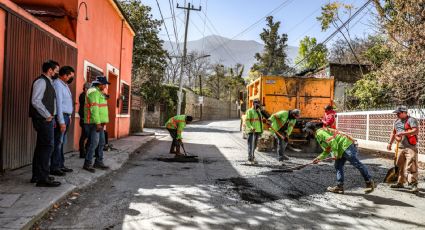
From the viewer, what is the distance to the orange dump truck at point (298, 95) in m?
13.6

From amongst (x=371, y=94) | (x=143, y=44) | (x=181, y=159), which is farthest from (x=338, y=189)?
(x=143, y=44)

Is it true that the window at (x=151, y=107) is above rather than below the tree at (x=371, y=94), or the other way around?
below

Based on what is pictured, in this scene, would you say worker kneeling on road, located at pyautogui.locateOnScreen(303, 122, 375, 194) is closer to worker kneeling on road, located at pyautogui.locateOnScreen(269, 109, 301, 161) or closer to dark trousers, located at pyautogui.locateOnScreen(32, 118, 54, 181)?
worker kneeling on road, located at pyautogui.locateOnScreen(269, 109, 301, 161)

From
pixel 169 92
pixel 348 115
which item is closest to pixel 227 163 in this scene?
pixel 348 115

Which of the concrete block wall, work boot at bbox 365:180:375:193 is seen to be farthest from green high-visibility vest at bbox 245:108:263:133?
the concrete block wall

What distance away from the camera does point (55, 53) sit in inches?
335

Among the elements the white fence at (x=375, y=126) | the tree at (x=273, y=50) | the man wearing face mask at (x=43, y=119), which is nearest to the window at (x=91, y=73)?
the man wearing face mask at (x=43, y=119)

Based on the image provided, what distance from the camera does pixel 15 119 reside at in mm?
6809

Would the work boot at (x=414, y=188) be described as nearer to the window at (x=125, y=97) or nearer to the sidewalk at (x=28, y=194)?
the sidewalk at (x=28, y=194)

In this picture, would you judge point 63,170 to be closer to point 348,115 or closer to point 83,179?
point 83,179

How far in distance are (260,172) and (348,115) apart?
1035cm

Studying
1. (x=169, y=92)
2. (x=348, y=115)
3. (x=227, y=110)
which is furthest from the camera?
(x=227, y=110)

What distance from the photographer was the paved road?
4534 mm

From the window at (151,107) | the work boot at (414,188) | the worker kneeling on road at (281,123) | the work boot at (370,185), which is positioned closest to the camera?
the work boot at (370,185)
